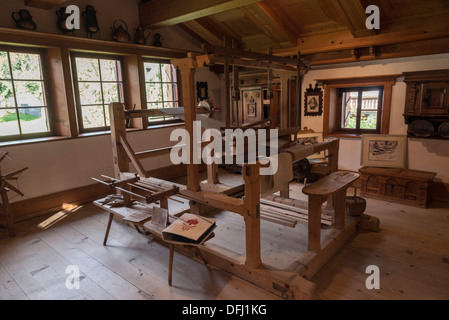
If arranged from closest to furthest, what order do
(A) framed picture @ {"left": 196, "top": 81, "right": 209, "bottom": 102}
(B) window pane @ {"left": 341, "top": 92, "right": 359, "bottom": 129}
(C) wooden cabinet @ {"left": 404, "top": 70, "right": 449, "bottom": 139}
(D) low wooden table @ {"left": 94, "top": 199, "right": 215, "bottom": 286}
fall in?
(D) low wooden table @ {"left": 94, "top": 199, "right": 215, "bottom": 286}
(C) wooden cabinet @ {"left": 404, "top": 70, "right": 449, "bottom": 139}
(B) window pane @ {"left": 341, "top": 92, "right": 359, "bottom": 129}
(A) framed picture @ {"left": 196, "top": 81, "right": 209, "bottom": 102}

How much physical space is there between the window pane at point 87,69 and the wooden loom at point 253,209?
5.38ft

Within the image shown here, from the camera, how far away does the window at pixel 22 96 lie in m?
3.76

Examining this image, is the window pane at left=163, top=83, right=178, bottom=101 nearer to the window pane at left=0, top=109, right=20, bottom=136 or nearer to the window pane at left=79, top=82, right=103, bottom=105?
the window pane at left=79, top=82, right=103, bottom=105

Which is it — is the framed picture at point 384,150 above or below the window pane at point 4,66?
below

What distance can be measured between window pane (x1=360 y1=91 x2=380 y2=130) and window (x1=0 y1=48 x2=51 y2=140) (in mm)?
4897

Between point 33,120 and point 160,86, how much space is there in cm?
221

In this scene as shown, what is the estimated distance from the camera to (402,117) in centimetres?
445

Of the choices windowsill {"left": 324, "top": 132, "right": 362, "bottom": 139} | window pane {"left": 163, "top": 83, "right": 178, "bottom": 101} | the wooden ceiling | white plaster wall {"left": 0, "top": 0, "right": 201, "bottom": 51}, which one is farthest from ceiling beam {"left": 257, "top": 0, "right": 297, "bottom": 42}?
window pane {"left": 163, "top": 83, "right": 178, "bottom": 101}

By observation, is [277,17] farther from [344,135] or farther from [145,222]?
[145,222]

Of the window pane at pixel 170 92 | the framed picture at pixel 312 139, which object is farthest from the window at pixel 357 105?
the window pane at pixel 170 92

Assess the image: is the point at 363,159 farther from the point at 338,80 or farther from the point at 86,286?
the point at 86,286

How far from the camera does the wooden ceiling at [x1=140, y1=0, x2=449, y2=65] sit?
3.69m

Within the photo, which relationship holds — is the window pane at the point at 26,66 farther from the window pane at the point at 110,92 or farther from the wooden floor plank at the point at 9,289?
the wooden floor plank at the point at 9,289

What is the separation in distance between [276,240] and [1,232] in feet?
10.4
